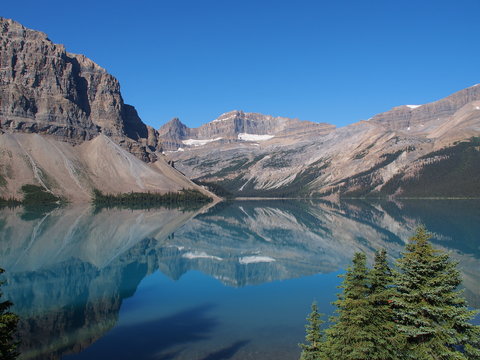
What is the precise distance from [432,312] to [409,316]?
911 millimetres

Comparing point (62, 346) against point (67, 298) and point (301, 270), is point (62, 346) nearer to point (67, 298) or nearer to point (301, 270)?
point (67, 298)

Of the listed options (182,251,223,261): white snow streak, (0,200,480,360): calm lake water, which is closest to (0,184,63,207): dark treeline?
(0,200,480,360): calm lake water

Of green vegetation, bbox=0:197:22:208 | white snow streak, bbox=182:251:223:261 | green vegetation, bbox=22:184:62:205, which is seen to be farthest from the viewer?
green vegetation, bbox=22:184:62:205

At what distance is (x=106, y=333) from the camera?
28781 millimetres

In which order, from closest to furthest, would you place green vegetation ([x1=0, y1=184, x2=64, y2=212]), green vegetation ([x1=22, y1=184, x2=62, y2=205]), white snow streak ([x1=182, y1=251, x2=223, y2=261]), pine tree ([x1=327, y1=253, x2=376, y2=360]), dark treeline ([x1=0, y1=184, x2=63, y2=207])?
pine tree ([x1=327, y1=253, x2=376, y2=360]) < white snow streak ([x1=182, y1=251, x2=223, y2=261]) < green vegetation ([x1=0, y1=184, x2=64, y2=212]) < dark treeline ([x1=0, y1=184, x2=63, y2=207]) < green vegetation ([x1=22, y1=184, x2=62, y2=205])

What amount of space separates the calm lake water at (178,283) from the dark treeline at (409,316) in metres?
8.03

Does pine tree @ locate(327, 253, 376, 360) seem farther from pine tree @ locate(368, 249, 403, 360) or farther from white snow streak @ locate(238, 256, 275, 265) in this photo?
white snow streak @ locate(238, 256, 275, 265)

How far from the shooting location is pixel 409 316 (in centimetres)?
1666

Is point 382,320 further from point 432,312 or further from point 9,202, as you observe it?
point 9,202

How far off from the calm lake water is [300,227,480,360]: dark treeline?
8.03 m

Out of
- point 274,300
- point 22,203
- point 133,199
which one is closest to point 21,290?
point 274,300

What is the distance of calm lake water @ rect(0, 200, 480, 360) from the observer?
88.7 feet

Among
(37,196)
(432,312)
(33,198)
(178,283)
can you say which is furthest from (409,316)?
(37,196)

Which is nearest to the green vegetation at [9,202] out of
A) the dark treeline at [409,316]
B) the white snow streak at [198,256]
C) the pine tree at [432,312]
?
the white snow streak at [198,256]
